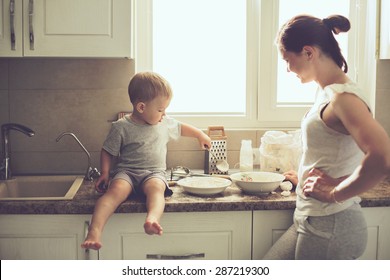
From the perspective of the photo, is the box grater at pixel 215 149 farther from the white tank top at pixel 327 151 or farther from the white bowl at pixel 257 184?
the white tank top at pixel 327 151

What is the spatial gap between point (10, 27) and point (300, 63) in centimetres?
118

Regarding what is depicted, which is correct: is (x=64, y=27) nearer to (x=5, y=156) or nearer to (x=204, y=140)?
(x=5, y=156)

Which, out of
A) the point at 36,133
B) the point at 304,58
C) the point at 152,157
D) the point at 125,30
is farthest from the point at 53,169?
the point at 304,58

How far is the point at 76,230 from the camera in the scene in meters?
1.84

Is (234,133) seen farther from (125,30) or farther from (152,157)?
(125,30)

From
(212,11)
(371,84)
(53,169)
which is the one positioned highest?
(212,11)

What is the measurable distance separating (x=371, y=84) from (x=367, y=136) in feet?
4.08

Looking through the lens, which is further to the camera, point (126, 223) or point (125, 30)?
point (125, 30)

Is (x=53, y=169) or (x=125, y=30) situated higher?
(x=125, y=30)

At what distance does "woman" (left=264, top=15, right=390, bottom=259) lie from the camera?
146 cm

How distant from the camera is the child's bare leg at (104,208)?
5.42ft

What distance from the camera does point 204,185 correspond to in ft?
6.56

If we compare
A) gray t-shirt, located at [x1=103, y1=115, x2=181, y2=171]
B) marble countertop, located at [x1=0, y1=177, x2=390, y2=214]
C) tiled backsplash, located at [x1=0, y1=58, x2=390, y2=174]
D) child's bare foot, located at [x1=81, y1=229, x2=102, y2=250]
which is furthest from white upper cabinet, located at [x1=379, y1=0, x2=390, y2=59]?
child's bare foot, located at [x1=81, y1=229, x2=102, y2=250]

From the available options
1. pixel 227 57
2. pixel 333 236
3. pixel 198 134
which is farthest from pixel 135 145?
pixel 333 236
